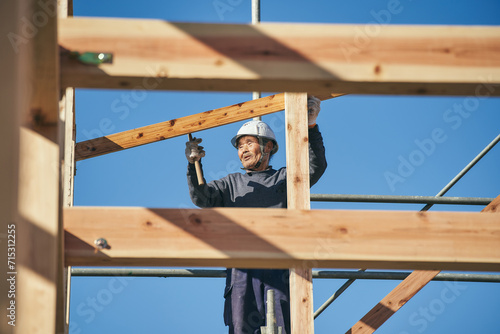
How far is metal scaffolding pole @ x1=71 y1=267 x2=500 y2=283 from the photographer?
6.29 meters

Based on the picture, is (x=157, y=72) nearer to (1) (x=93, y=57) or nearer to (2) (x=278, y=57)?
(1) (x=93, y=57)

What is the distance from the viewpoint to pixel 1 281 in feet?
9.07

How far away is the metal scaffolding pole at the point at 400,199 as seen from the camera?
22.1 ft

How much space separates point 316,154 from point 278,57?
2.44 m

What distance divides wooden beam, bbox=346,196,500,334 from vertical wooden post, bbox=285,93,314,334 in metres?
1.20

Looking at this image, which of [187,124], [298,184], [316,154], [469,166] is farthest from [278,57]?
[469,166]

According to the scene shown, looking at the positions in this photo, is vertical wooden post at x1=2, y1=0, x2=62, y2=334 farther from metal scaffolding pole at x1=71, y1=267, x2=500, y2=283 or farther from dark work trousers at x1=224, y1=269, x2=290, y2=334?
metal scaffolding pole at x1=71, y1=267, x2=500, y2=283

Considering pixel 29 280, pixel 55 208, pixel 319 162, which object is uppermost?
pixel 319 162

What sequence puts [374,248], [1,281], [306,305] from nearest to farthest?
1. [1,281]
2. [374,248]
3. [306,305]

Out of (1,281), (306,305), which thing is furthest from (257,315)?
(1,281)

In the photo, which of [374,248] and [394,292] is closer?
[374,248]

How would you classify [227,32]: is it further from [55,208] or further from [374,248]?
[374,248]

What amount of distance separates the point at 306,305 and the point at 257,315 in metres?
0.65

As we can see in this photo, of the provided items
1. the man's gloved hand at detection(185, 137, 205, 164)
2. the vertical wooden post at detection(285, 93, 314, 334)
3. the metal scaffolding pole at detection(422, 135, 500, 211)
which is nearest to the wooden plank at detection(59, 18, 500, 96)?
the vertical wooden post at detection(285, 93, 314, 334)
